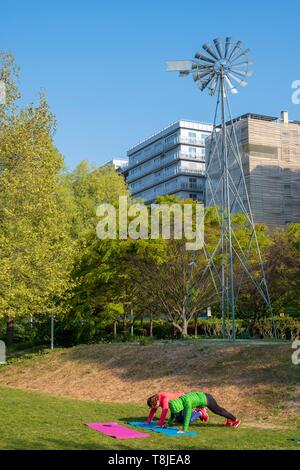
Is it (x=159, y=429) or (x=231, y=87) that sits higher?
(x=231, y=87)

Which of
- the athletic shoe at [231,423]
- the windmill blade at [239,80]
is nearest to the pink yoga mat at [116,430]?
the athletic shoe at [231,423]

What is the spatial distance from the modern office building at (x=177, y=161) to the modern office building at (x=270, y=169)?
29.9 metres

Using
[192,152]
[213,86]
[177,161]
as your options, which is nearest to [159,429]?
[213,86]

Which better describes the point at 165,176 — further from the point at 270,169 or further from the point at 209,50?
the point at 209,50

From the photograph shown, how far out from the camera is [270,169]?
86.8 meters

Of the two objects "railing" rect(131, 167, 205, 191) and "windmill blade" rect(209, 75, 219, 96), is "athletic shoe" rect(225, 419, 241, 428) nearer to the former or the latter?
"windmill blade" rect(209, 75, 219, 96)

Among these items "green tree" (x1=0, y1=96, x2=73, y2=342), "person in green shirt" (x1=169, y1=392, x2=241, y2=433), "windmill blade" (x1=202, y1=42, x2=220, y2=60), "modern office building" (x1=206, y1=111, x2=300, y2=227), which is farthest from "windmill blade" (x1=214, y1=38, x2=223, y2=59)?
"modern office building" (x1=206, y1=111, x2=300, y2=227)

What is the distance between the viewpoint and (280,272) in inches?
1432

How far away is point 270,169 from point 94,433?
256 feet

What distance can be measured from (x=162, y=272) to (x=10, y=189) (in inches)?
393

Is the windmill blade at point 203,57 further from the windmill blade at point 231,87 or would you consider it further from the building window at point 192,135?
the building window at point 192,135

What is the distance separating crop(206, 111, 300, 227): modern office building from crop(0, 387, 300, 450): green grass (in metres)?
70.3

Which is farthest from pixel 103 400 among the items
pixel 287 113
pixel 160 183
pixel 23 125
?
pixel 160 183

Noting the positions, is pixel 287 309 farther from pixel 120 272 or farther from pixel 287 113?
pixel 287 113
